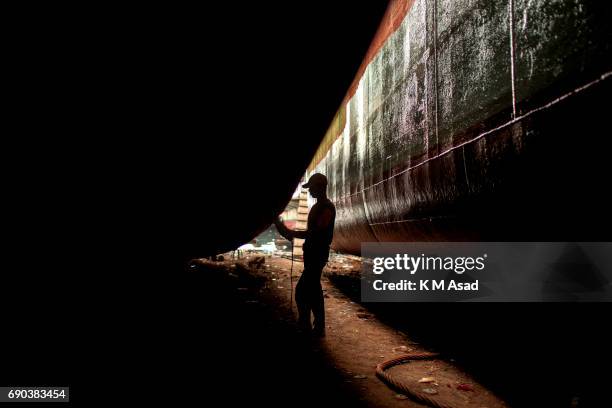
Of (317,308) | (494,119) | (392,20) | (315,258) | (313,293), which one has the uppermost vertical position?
(392,20)

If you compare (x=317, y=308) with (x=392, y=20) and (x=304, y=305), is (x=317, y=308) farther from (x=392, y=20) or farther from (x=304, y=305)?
(x=392, y=20)

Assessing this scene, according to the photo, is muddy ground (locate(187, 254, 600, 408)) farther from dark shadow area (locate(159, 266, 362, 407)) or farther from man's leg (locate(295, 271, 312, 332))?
man's leg (locate(295, 271, 312, 332))

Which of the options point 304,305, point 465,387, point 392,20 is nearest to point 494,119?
point 465,387

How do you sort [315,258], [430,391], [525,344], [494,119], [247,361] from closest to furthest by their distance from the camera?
[494,119] → [430,391] → [247,361] → [525,344] → [315,258]

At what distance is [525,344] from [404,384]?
5.57 ft

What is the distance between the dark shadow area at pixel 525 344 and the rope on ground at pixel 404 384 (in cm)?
32

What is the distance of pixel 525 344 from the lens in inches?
130

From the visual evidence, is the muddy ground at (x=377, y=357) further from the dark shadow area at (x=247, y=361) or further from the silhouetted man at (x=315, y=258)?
the silhouetted man at (x=315, y=258)

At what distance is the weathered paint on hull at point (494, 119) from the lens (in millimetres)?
1646

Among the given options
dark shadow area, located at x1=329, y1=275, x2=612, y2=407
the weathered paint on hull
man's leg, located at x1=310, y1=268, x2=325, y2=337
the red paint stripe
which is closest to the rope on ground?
dark shadow area, located at x1=329, y1=275, x2=612, y2=407

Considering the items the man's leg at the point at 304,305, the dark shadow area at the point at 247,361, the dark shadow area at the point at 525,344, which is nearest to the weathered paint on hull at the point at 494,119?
the dark shadow area at the point at 525,344

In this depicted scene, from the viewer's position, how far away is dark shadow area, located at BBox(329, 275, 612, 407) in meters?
2.42

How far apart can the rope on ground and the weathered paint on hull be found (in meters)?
1.17

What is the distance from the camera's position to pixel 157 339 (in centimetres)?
329
